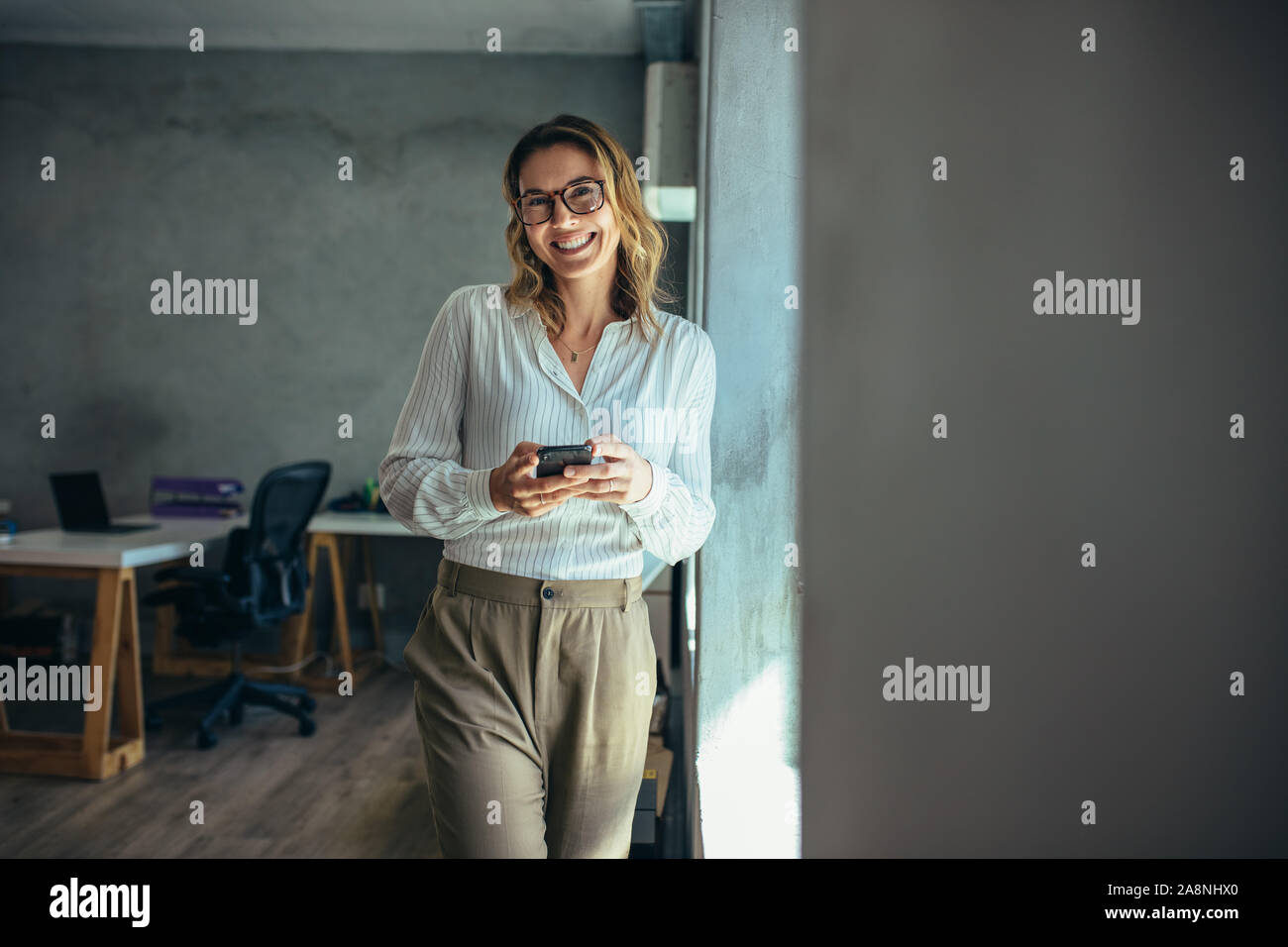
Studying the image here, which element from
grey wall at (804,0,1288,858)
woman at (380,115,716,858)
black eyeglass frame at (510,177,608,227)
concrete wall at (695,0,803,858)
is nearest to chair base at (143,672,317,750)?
concrete wall at (695,0,803,858)

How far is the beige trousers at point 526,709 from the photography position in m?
1.29

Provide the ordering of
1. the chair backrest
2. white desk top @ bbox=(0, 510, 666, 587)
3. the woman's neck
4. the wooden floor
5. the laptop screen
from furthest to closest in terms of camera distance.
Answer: the laptop screen < the chair backrest < white desk top @ bbox=(0, 510, 666, 587) < the wooden floor < the woman's neck

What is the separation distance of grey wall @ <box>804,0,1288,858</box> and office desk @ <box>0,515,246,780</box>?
2912 millimetres

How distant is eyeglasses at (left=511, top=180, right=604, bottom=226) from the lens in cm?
140

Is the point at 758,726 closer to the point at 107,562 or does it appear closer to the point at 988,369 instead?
the point at 988,369

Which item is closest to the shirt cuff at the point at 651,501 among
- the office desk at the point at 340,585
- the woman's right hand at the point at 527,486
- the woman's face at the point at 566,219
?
the woman's right hand at the point at 527,486

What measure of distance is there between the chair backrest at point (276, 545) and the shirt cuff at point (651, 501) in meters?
2.77

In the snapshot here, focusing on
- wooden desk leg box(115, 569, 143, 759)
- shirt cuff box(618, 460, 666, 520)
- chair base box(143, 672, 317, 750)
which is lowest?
chair base box(143, 672, 317, 750)

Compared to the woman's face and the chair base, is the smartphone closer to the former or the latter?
the woman's face

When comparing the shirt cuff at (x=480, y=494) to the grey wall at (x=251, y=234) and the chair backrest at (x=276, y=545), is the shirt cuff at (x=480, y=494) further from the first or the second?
the grey wall at (x=251, y=234)

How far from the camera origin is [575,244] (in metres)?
1.40

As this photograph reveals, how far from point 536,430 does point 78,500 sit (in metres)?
3.54

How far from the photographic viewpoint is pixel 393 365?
200 inches

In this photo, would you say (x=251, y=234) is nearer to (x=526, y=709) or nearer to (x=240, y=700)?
(x=240, y=700)
